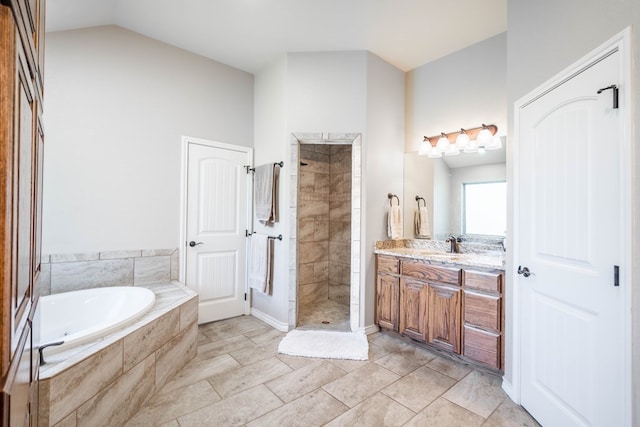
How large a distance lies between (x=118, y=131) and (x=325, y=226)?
2691 mm

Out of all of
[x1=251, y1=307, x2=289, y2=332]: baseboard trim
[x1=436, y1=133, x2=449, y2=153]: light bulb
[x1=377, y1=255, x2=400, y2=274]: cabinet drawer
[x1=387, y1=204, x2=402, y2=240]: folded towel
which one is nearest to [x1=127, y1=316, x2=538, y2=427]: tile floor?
[x1=251, y1=307, x2=289, y2=332]: baseboard trim

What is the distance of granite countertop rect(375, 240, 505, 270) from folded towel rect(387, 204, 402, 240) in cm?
11

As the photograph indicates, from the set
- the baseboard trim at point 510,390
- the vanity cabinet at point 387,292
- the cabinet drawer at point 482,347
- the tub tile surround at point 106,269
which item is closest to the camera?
the baseboard trim at point 510,390

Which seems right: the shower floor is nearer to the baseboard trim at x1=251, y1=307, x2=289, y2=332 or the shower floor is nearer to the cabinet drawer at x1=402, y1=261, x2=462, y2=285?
the baseboard trim at x1=251, y1=307, x2=289, y2=332

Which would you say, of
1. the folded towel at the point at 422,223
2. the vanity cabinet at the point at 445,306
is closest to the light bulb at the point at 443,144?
the folded towel at the point at 422,223

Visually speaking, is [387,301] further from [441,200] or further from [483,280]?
[441,200]

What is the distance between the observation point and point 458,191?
3.04m

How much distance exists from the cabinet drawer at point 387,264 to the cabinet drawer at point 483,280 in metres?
0.66

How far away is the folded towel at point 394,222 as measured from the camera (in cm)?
315

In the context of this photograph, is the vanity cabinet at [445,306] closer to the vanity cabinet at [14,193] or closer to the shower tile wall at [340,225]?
the shower tile wall at [340,225]

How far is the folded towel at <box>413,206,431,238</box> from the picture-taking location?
10.6ft

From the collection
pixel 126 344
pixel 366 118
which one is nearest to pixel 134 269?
pixel 126 344

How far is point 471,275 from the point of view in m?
2.35

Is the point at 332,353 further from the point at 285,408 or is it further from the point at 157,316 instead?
the point at 157,316
